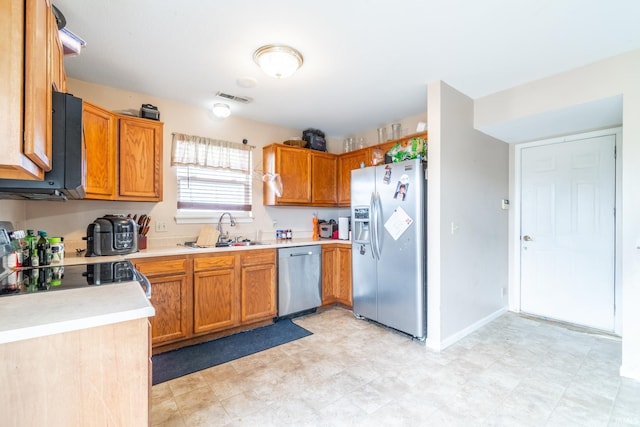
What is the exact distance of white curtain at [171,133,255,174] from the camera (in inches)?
129

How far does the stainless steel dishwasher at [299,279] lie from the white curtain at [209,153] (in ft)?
4.14

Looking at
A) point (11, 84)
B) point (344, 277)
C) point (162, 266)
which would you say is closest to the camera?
point (11, 84)

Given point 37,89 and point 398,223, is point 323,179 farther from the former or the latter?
point 37,89

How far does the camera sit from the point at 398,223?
2.97m

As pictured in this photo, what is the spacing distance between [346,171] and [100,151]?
285 cm

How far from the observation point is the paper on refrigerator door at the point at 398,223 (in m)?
2.90

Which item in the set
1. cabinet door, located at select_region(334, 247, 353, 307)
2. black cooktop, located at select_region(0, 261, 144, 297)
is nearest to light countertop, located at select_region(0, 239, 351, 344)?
black cooktop, located at select_region(0, 261, 144, 297)

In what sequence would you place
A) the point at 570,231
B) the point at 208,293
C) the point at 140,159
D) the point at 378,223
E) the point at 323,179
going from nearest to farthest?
1. the point at 140,159
2. the point at 208,293
3. the point at 378,223
4. the point at 570,231
5. the point at 323,179

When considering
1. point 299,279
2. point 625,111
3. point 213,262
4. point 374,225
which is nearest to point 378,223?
point 374,225

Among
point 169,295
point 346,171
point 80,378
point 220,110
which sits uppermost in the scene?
point 220,110

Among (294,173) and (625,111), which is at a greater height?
A: (625,111)

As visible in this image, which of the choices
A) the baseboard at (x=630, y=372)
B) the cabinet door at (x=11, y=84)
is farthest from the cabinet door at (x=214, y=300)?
the baseboard at (x=630, y=372)

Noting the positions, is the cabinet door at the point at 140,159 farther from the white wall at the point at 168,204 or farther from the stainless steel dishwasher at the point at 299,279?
the stainless steel dishwasher at the point at 299,279

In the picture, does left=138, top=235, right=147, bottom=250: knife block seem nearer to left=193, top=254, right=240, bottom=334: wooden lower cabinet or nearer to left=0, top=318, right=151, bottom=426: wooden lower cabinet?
left=193, top=254, right=240, bottom=334: wooden lower cabinet
